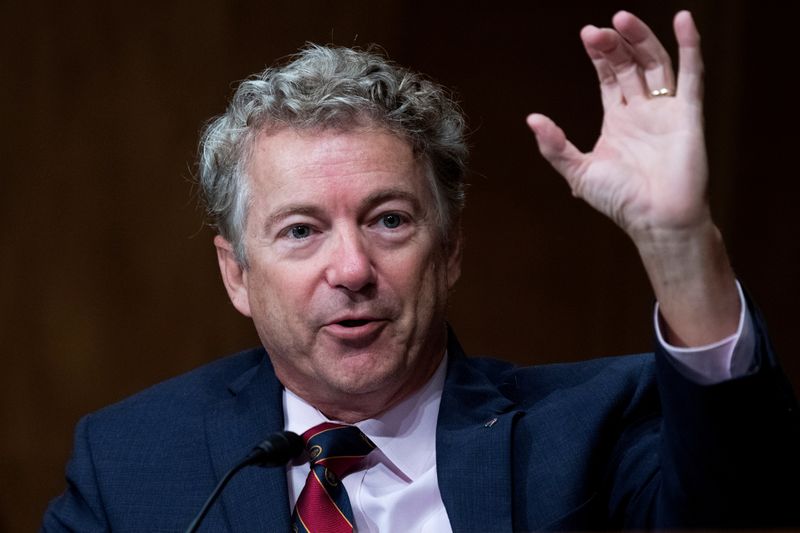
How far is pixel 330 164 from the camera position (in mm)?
2158

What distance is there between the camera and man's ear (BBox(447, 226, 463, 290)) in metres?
2.32

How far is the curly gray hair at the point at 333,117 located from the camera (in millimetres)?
2232

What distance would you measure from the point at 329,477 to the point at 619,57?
856mm

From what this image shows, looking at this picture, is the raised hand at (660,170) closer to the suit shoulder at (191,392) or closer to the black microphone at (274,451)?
the black microphone at (274,451)

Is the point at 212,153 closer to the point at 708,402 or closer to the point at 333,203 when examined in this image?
the point at 333,203

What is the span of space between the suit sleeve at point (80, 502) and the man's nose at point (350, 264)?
0.59 meters

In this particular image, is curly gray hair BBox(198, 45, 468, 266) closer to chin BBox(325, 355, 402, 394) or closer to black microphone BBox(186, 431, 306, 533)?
chin BBox(325, 355, 402, 394)

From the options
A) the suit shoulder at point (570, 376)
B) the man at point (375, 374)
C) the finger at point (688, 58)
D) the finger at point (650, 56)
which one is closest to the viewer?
the finger at point (688, 58)

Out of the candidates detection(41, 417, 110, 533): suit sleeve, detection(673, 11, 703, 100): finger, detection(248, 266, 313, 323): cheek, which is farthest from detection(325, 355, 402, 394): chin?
detection(673, 11, 703, 100): finger

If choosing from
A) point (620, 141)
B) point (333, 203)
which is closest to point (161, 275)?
point (333, 203)

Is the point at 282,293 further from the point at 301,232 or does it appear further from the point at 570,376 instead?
the point at 570,376

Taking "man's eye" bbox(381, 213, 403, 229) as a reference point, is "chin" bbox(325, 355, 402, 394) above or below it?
below

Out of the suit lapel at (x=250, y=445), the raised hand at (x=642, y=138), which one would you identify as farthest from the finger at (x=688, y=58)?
the suit lapel at (x=250, y=445)

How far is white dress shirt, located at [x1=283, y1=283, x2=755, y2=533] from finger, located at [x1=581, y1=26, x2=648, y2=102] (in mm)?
737
